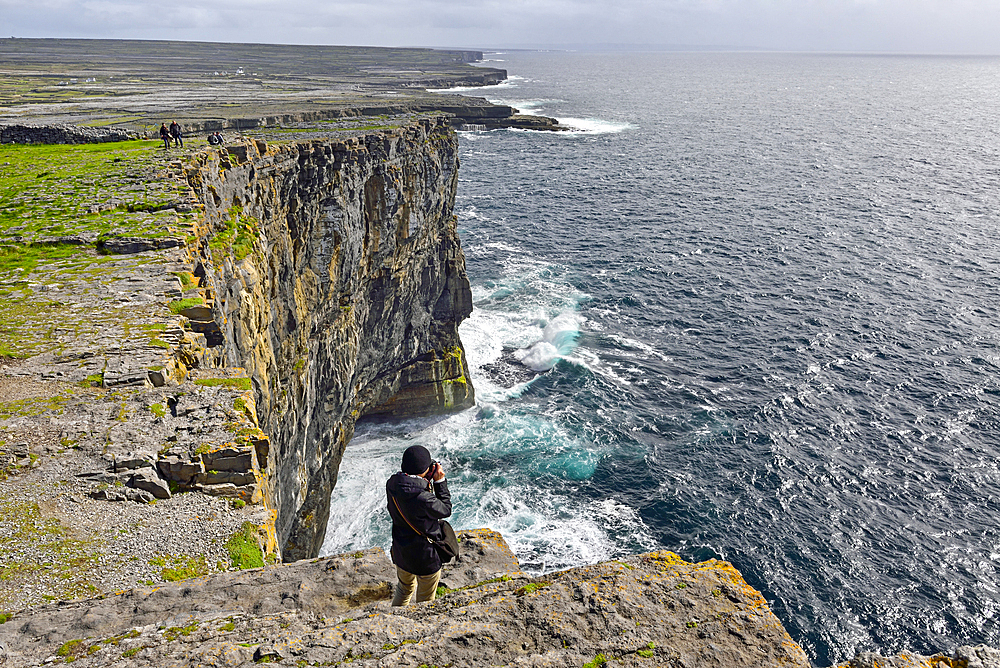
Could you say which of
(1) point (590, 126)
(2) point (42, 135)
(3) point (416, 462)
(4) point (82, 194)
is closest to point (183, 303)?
(3) point (416, 462)

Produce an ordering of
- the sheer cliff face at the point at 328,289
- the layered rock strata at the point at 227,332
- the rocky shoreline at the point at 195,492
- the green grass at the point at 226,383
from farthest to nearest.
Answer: the sheer cliff face at the point at 328,289, the green grass at the point at 226,383, the layered rock strata at the point at 227,332, the rocky shoreline at the point at 195,492

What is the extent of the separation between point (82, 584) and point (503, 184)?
91.4m

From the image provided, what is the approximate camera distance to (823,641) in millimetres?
26203

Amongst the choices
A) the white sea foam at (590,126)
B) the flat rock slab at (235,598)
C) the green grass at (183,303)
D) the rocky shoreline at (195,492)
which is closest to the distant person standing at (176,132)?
the rocky shoreline at (195,492)

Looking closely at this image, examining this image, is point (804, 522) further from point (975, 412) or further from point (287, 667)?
point (287, 667)

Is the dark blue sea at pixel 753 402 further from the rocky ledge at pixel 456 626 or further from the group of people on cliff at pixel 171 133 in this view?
the rocky ledge at pixel 456 626

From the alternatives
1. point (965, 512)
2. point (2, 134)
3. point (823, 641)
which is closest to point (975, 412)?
point (965, 512)

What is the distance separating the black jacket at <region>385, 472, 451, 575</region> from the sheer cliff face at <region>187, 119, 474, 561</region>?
15.7ft

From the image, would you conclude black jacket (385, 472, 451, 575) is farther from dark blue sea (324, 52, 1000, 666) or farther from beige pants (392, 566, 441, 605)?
dark blue sea (324, 52, 1000, 666)

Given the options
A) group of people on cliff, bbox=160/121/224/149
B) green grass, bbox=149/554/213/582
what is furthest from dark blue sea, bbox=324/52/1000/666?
green grass, bbox=149/554/213/582

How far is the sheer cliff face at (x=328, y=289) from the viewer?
2138 cm

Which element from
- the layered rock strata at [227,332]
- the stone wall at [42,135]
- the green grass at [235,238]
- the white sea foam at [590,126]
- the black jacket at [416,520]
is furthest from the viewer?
the white sea foam at [590,126]

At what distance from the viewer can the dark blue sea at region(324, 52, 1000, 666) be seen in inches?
1185

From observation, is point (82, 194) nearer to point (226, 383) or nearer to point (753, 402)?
point (226, 383)
